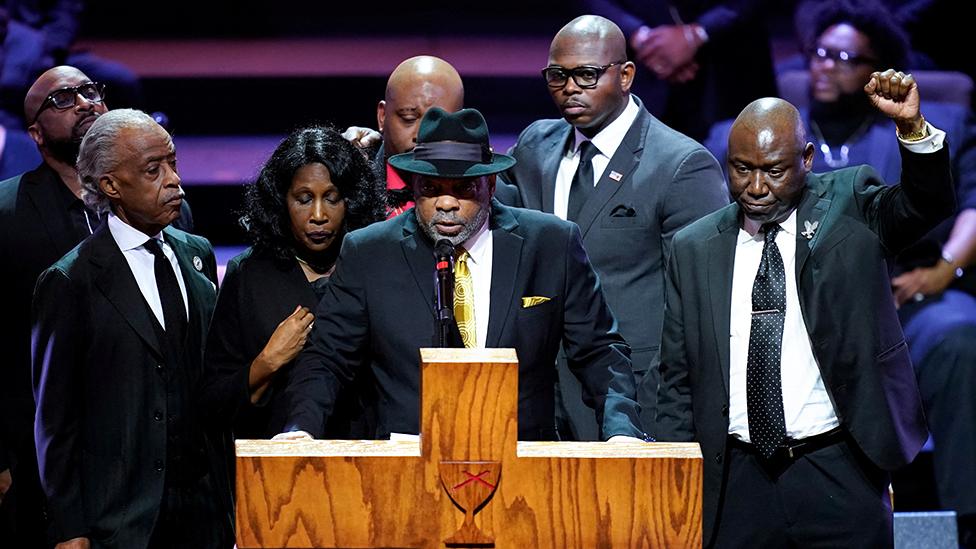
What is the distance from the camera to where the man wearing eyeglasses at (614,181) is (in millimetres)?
4055

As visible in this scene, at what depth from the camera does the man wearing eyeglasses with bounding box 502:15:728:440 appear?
405 cm

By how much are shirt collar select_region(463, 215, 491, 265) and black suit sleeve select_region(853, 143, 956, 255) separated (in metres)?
0.96

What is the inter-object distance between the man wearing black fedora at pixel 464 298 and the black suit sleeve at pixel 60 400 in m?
0.65

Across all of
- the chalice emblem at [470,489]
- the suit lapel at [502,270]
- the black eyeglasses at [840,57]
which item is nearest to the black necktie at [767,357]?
the suit lapel at [502,270]

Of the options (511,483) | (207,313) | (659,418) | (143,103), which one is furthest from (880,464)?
(143,103)

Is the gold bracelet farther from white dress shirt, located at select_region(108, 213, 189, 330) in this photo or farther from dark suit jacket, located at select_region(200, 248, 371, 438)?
white dress shirt, located at select_region(108, 213, 189, 330)

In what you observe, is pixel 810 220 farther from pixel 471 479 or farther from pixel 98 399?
pixel 98 399

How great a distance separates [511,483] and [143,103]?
4.25 metres

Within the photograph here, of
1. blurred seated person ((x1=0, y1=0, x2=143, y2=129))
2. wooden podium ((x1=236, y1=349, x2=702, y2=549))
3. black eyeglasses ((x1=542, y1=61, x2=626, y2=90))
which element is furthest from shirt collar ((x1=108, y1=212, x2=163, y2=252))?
blurred seated person ((x1=0, y1=0, x2=143, y2=129))

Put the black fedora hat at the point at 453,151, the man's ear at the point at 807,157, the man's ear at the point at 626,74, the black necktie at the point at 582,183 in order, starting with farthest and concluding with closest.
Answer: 1. the man's ear at the point at 626,74
2. the black necktie at the point at 582,183
3. the man's ear at the point at 807,157
4. the black fedora hat at the point at 453,151

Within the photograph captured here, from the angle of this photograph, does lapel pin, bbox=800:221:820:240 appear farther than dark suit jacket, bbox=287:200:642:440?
Yes

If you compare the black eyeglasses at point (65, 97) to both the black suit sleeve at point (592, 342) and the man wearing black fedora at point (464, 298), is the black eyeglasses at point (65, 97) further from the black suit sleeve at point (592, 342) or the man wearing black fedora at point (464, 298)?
the black suit sleeve at point (592, 342)

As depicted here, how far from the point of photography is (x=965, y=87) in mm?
5957

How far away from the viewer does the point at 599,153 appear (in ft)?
13.9
